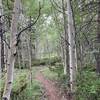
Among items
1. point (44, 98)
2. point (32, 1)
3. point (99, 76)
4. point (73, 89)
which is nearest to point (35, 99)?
point (44, 98)

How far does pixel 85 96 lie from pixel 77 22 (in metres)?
6.88

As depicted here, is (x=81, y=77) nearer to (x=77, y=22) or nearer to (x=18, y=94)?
(x=18, y=94)

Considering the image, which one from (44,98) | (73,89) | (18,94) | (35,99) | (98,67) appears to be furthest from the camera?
(98,67)

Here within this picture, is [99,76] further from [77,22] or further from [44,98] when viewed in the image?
[77,22]

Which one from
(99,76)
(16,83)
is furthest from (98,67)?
(16,83)

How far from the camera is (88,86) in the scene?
877cm

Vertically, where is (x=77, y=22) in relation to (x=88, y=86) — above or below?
above

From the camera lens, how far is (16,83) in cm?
922

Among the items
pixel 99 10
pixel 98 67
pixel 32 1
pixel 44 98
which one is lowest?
pixel 44 98

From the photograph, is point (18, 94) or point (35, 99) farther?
point (35, 99)

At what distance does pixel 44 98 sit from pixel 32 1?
247 inches

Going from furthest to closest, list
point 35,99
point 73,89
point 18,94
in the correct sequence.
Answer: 1. point 35,99
2. point 18,94
3. point 73,89

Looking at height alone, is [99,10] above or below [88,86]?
above

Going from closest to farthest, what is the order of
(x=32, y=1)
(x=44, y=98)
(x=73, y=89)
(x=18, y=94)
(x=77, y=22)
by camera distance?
(x=73, y=89) → (x=18, y=94) → (x=44, y=98) → (x=32, y=1) → (x=77, y=22)
